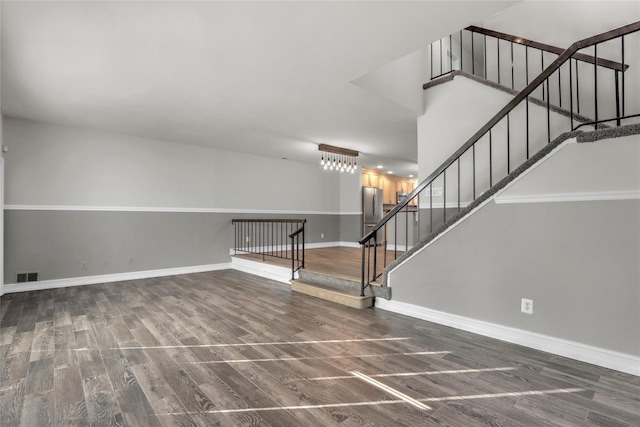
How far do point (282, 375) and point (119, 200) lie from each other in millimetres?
4782

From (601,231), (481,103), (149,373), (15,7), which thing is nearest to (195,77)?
(15,7)

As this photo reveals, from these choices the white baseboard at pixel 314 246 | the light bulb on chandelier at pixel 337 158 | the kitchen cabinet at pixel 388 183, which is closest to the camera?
the light bulb on chandelier at pixel 337 158

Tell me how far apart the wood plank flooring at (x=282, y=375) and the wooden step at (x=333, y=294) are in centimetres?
23

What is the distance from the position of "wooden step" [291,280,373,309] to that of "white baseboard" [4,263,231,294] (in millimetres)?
2490

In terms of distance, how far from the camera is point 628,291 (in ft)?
7.04

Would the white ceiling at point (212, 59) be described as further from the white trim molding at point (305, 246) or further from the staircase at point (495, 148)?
the white trim molding at point (305, 246)

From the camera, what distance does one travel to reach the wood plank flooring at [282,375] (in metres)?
1.71

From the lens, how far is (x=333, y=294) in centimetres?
400

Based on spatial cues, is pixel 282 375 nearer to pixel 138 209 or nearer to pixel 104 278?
pixel 104 278

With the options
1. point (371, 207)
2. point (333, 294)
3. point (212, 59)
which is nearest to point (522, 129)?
point (333, 294)

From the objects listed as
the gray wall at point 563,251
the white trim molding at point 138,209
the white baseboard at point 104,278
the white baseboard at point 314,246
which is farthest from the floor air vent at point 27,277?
the gray wall at point 563,251

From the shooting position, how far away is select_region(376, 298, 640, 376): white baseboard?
218 cm

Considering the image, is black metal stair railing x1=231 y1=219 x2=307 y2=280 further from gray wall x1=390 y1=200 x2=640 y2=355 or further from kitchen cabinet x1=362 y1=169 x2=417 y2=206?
gray wall x1=390 y1=200 x2=640 y2=355

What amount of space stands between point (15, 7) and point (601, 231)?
15.2ft
